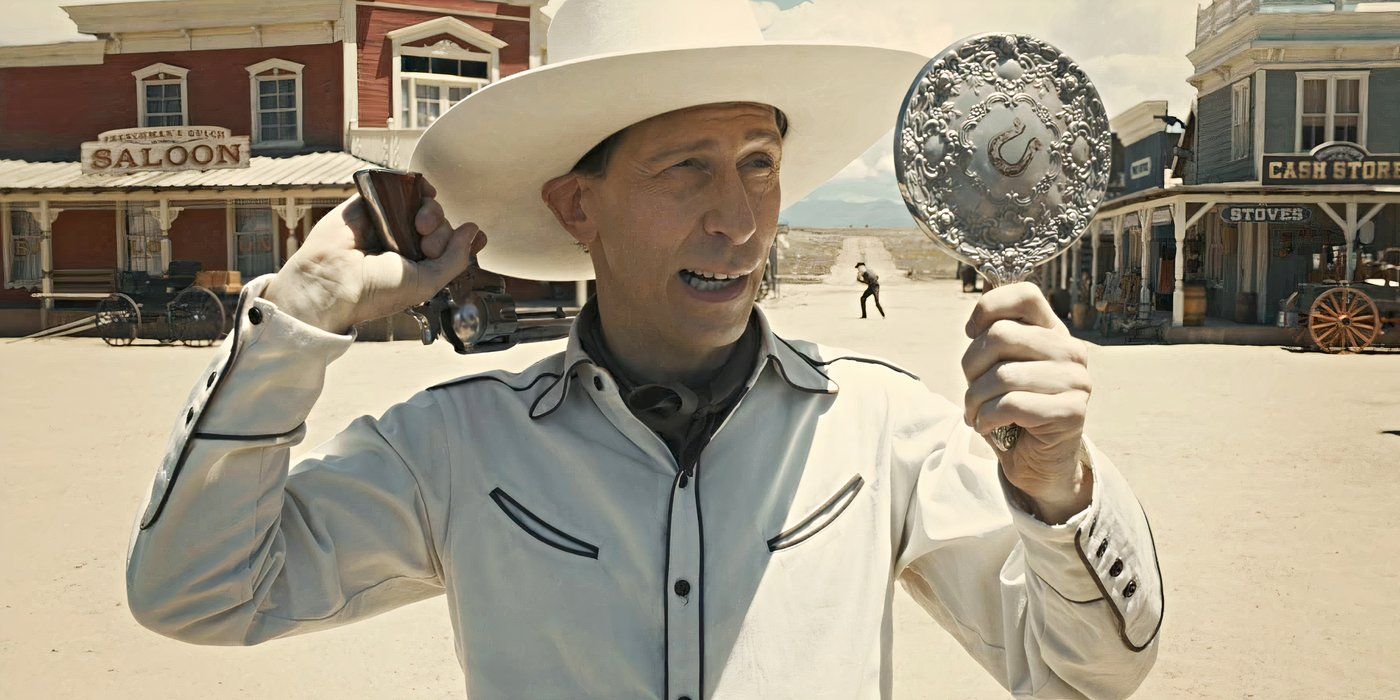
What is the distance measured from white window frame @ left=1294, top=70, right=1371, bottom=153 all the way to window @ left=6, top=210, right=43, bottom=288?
2638cm

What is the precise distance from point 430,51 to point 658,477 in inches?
881

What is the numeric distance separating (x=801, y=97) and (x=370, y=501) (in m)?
1.09

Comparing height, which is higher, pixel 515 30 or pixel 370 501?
pixel 515 30

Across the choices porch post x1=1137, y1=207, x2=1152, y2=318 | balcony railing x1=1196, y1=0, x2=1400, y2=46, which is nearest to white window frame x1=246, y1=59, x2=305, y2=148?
porch post x1=1137, y1=207, x2=1152, y2=318

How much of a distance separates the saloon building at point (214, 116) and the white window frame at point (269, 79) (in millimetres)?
31

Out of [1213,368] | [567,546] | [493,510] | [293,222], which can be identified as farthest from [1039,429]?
[293,222]

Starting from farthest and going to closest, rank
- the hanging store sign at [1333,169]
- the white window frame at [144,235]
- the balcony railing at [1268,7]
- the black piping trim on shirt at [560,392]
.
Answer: the white window frame at [144,235] < the balcony railing at [1268,7] < the hanging store sign at [1333,169] < the black piping trim on shirt at [560,392]

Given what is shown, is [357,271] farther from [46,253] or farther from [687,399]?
[46,253]

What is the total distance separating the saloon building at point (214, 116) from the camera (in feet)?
73.5

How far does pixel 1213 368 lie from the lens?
1527 centimetres

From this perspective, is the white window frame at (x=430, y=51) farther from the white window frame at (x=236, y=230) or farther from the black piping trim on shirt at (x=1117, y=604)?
the black piping trim on shirt at (x=1117, y=604)

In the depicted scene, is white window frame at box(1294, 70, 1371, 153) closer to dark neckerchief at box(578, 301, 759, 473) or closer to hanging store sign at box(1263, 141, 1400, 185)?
hanging store sign at box(1263, 141, 1400, 185)

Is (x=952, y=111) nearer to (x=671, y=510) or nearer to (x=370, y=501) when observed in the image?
(x=671, y=510)

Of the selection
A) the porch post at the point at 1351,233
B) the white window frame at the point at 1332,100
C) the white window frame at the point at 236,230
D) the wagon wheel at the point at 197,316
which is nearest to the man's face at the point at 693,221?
the wagon wheel at the point at 197,316
